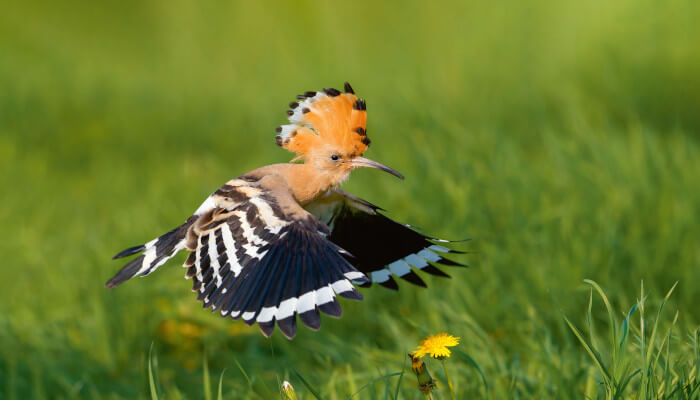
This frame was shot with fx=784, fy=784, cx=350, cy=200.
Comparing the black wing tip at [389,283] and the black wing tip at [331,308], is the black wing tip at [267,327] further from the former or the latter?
the black wing tip at [389,283]

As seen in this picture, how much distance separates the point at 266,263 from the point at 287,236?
0.19 feet

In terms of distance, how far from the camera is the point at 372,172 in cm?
289

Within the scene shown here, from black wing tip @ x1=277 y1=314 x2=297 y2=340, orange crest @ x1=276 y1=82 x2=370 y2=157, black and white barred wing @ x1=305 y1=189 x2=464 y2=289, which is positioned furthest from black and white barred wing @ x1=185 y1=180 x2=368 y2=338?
black and white barred wing @ x1=305 y1=189 x2=464 y2=289

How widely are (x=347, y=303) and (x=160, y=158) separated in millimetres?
2154

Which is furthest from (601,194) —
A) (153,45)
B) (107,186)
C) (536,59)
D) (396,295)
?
(153,45)

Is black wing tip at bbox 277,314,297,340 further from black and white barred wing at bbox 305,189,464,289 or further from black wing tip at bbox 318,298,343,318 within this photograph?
black and white barred wing at bbox 305,189,464,289

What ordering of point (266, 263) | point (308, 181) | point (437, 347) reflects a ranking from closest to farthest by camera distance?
point (437, 347) → point (266, 263) → point (308, 181)

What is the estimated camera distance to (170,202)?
3.02m

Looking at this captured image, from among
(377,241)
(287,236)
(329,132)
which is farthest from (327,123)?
(377,241)

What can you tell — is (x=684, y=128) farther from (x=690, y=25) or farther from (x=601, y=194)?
(x=601, y=194)

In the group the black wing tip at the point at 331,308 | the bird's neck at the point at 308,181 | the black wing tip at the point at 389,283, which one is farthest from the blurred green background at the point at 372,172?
the bird's neck at the point at 308,181

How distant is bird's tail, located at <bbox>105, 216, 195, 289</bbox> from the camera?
137 centimetres

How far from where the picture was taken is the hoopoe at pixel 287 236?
1.14 metres

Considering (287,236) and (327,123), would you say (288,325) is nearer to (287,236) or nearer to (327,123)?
(287,236)
